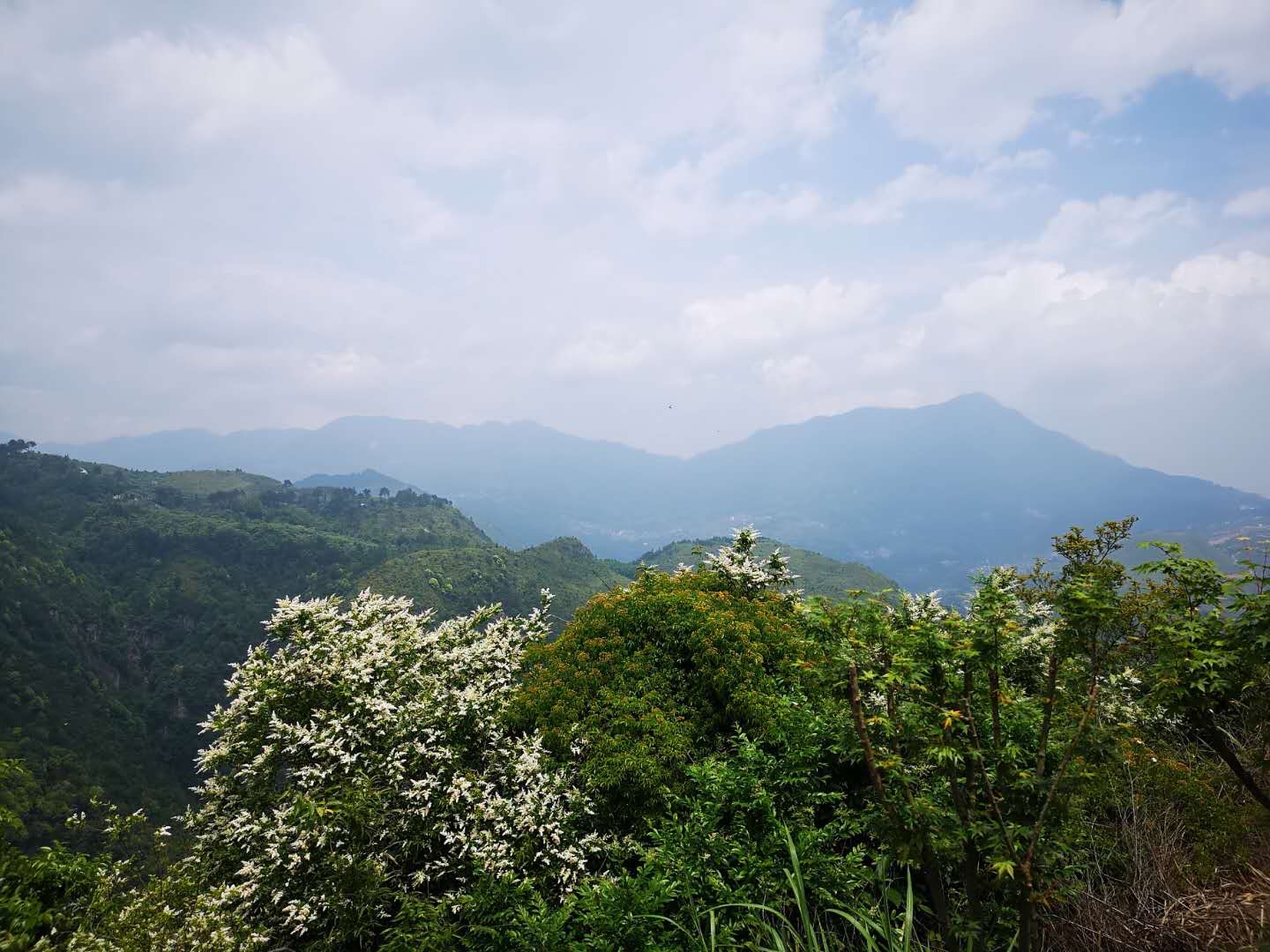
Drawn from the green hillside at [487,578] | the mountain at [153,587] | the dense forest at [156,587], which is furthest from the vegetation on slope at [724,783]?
the green hillside at [487,578]

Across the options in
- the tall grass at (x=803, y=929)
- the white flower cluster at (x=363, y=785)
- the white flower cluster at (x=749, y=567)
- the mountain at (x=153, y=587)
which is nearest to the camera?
the tall grass at (x=803, y=929)

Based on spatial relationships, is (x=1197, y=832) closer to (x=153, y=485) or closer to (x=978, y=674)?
(x=978, y=674)

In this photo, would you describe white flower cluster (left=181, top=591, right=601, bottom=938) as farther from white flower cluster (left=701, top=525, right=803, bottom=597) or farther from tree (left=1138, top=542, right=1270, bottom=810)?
tree (left=1138, top=542, right=1270, bottom=810)

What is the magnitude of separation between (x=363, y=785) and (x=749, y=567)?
8001 millimetres

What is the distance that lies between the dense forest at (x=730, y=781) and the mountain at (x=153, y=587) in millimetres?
61863

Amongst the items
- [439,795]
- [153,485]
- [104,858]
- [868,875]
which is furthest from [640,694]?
[153,485]

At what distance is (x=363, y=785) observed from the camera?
24.4ft

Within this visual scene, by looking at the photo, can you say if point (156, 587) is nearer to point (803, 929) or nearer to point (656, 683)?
point (656, 683)

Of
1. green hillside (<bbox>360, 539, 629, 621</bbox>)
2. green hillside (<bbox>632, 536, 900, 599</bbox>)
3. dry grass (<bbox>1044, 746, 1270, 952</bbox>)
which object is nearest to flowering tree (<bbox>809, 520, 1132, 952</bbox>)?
dry grass (<bbox>1044, 746, 1270, 952</bbox>)

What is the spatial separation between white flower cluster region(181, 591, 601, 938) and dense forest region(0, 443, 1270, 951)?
49 mm

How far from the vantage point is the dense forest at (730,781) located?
3.55 m

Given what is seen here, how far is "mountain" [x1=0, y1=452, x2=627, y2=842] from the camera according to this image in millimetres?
62781

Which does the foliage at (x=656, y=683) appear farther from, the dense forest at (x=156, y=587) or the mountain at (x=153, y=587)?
the mountain at (x=153, y=587)

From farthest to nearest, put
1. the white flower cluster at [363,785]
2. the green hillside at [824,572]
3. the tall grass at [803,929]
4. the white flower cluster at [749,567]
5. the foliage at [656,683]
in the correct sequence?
1. the green hillside at [824,572]
2. the white flower cluster at [749,567]
3. the foliage at [656,683]
4. the white flower cluster at [363,785]
5. the tall grass at [803,929]
